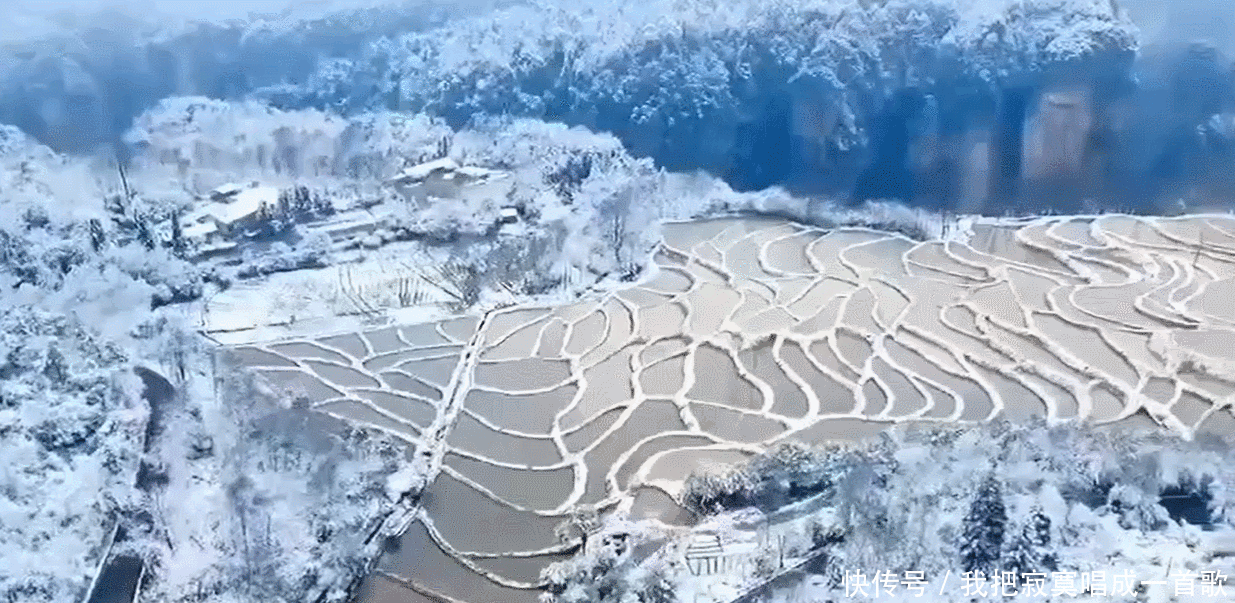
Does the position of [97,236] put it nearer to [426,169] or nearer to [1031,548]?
[426,169]

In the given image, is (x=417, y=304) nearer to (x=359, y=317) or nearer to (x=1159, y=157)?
(x=359, y=317)

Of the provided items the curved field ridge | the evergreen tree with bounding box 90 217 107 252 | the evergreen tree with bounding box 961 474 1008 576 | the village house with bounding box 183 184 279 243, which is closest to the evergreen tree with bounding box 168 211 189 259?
the village house with bounding box 183 184 279 243

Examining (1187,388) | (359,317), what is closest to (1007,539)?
(1187,388)

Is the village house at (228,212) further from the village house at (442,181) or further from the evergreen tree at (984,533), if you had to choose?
the evergreen tree at (984,533)

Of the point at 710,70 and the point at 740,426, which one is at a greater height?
the point at 710,70

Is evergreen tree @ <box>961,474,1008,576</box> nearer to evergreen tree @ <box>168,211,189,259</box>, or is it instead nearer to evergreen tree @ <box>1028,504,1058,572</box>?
evergreen tree @ <box>1028,504,1058,572</box>

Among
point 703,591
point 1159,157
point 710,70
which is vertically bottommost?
point 703,591
